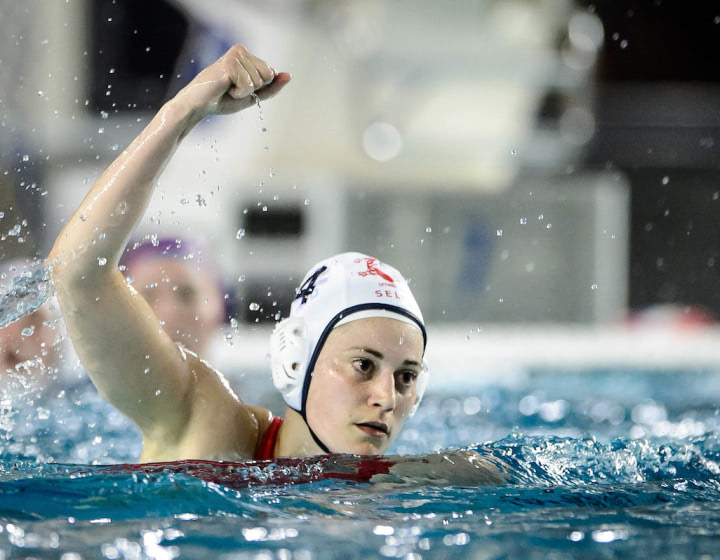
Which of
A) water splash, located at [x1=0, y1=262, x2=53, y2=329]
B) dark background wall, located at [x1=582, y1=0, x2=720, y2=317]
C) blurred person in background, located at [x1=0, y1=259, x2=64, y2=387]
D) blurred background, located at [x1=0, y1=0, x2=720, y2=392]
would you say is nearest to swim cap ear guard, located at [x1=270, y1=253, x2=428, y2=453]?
water splash, located at [x1=0, y1=262, x2=53, y2=329]

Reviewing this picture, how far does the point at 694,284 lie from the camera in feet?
37.9

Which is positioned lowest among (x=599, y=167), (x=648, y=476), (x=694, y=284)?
(x=648, y=476)

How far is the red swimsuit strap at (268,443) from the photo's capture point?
256cm

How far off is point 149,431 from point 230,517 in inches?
22.3

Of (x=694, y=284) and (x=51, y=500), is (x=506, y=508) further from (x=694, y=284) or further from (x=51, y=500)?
(x=694, y=284)

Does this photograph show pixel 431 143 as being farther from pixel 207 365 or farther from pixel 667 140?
pixel 207 365

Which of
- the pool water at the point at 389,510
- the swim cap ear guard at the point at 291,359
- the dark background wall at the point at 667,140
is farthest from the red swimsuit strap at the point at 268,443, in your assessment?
the dark background wall at the point at 667,140

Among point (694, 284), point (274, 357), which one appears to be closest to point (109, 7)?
point (694, 284)

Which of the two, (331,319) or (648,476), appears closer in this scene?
(331,319)

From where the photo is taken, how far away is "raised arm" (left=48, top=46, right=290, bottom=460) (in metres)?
2.12

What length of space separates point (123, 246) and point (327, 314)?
1.90 feet

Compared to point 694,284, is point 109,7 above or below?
above

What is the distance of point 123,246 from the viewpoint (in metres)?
2.15

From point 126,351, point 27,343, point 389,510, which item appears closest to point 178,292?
point 27,343
